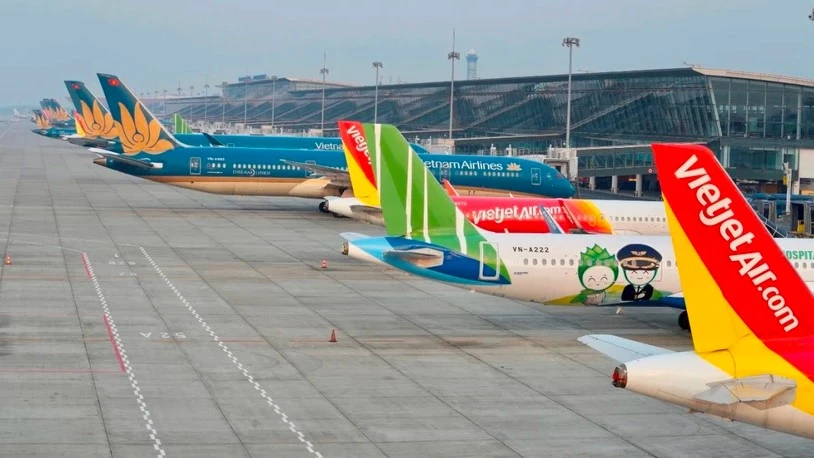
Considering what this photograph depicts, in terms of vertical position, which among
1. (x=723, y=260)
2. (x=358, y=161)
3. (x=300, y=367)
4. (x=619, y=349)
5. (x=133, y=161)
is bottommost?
(x=300, y=367)

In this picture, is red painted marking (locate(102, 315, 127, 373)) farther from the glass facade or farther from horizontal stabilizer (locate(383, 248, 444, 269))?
the glass facade

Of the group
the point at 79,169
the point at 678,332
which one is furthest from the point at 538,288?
the point at 79,169

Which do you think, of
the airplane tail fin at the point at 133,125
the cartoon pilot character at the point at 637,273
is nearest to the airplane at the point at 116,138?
the airplane tail fin at the point at 133,125

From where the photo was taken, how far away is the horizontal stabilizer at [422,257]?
33.6m

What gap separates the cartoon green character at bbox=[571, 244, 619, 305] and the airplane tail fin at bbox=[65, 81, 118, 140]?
317 feet

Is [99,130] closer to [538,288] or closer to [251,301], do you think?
[251,301]

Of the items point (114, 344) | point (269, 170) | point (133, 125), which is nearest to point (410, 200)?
point (114, 344)

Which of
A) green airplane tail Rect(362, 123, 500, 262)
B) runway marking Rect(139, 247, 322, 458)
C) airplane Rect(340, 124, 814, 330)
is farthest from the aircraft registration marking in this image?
runway marking Rect(139, 247, 322, 458)

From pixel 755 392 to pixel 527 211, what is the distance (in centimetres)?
3132

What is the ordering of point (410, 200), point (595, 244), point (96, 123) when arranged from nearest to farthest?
1. point (595, 244)
2. point (410, 200)
3. point (96, 123)

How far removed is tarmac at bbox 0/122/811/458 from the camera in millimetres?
22766

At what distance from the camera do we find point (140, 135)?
75.5 metres

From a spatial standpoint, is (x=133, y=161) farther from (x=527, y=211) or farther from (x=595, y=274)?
(x=595, y=274)

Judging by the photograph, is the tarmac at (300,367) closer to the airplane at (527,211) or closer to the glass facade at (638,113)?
the airplane at (527,211)
